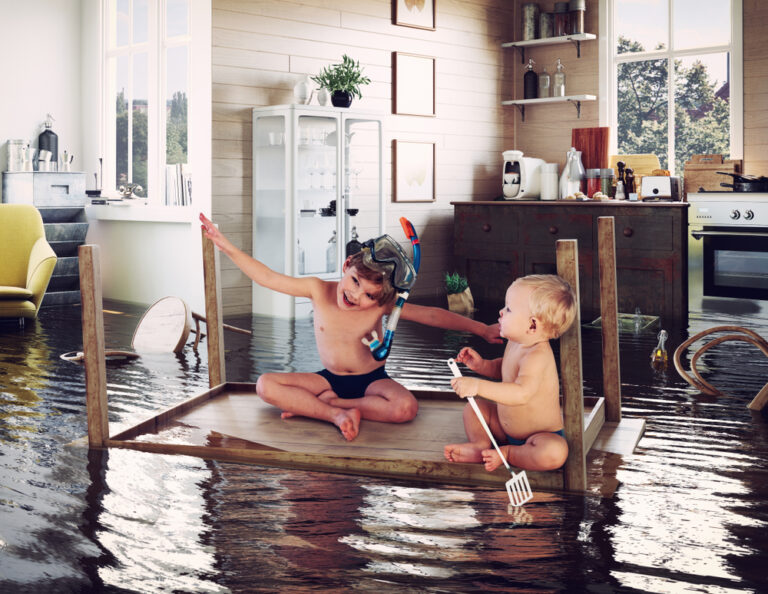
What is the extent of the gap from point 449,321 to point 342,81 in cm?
413

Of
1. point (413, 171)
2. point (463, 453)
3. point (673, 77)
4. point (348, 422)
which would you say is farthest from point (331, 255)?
point (463, 453)

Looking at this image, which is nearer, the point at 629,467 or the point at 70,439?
the point at 629,467

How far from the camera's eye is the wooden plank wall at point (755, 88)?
6711 mm

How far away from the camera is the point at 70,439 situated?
304 cm

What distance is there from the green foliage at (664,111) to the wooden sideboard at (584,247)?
1.05 meters

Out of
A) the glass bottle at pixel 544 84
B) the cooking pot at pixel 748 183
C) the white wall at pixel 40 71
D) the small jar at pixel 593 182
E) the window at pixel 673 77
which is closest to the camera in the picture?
the cooking pot at pixel 748 183

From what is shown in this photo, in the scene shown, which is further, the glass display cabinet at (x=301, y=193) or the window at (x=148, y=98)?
the window at (x=148, y=98)

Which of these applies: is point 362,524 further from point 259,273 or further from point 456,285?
point 456,285

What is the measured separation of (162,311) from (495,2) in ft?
15.6

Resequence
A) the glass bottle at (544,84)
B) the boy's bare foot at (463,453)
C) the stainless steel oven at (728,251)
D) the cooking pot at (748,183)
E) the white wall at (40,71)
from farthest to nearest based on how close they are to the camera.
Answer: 1. the glass bottle at (544,84)
2. the white wall at (40,71)
3. the cooking pot at (748,183)
4. the stainless steel oven at (728,251)
5. the boy's bare foot at (463,453)

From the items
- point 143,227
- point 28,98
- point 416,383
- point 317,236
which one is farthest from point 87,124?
point 416,383

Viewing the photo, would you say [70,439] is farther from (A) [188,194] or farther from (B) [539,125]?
(B) [539,125]

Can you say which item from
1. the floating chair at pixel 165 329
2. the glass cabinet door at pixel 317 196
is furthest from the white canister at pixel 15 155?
the floating chair at pixel 165 329

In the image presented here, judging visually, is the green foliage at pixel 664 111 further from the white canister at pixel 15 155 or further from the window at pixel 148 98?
the white canister at pixel 15 155
